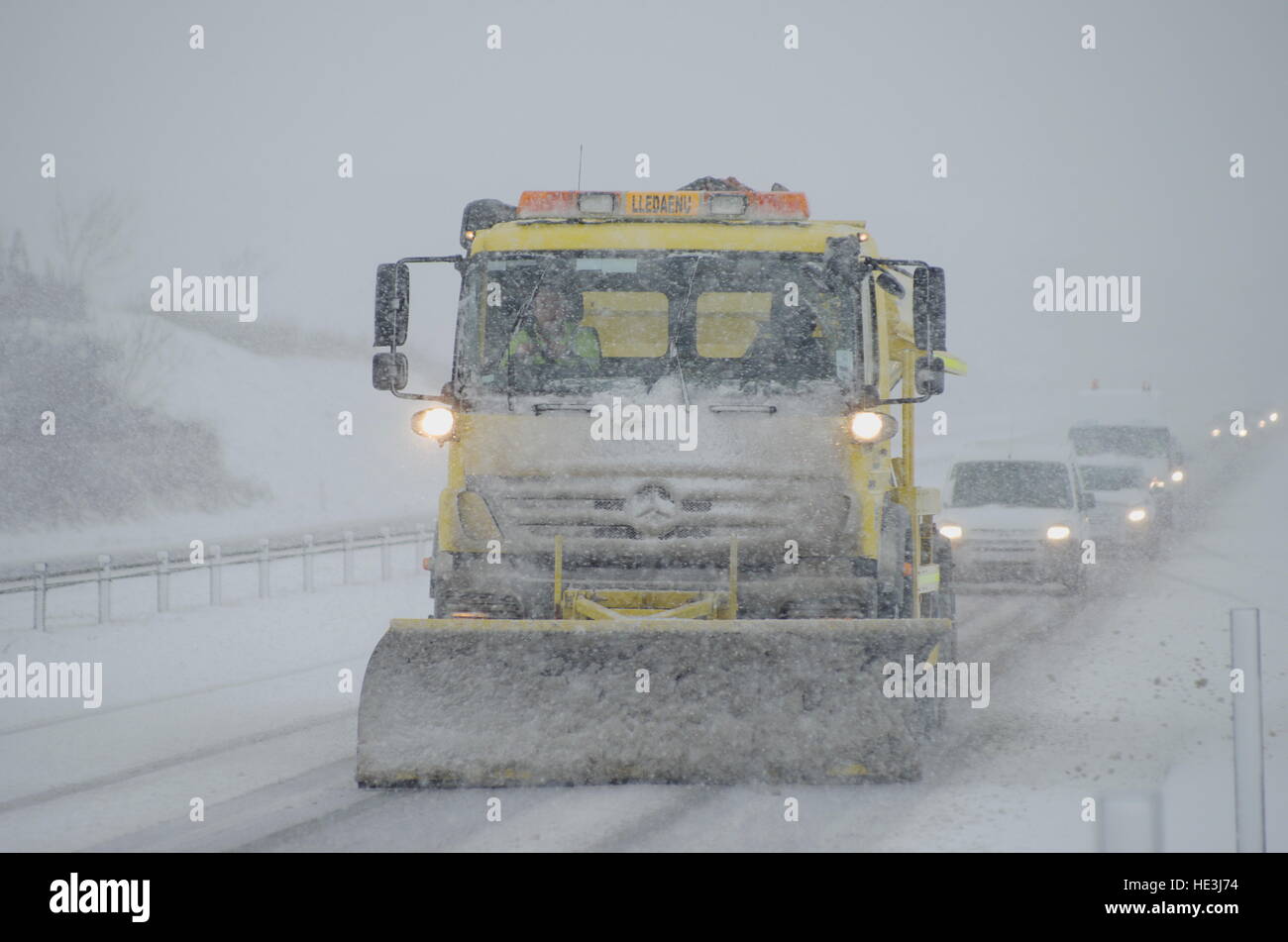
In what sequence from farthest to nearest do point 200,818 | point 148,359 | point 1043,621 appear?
point 148,359 → point 1043,621 → point 200,818

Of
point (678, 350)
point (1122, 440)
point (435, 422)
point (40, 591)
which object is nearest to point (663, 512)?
point (678, 350)

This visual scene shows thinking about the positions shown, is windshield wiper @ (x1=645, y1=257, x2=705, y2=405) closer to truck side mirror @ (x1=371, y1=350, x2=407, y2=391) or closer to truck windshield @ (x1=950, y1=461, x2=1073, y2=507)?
truck side mirror @ (x1=371, y1=350, x2=407, y2=391)

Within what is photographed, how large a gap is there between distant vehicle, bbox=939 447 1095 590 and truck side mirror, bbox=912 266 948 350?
31.1 feet

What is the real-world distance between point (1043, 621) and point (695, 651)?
9.25m

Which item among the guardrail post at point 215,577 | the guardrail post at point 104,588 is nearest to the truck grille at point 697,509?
the guardrail post at point 104,588

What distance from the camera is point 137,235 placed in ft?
187

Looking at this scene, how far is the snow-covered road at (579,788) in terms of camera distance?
626 cm

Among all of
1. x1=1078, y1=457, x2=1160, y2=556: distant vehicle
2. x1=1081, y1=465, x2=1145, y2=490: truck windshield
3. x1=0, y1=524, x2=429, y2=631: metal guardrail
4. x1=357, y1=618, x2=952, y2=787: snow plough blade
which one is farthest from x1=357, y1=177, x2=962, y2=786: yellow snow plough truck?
x1=1081, y1=465, x2=1145, y2=490: truck windshield

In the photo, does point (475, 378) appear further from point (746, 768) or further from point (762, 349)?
point (746, 768)

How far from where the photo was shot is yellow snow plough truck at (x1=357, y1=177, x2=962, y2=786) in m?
7.05

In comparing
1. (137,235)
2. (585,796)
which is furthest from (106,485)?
(585,796)

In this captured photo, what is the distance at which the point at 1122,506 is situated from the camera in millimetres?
23141

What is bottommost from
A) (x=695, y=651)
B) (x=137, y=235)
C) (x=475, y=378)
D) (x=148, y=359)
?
(x=695, y=651)

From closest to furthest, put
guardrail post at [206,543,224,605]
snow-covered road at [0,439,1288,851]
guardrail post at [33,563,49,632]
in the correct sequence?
snow-covered road at [0,439,1288,851] → guardrail post at [33,563,49,632] → guardrail post at [206,543,224,605]
